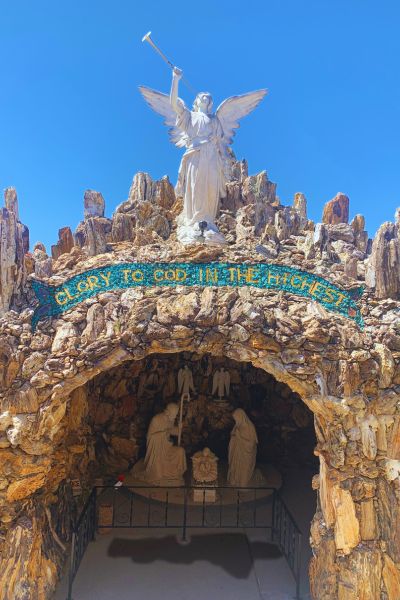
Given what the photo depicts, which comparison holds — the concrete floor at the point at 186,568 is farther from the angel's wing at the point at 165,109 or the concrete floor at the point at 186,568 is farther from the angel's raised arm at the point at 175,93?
the angel's raised arm at the point at 175,93

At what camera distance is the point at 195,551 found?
27.9ft

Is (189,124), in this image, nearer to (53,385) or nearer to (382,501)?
(53,385)

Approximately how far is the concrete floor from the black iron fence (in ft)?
0.61

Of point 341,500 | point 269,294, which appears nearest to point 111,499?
point 341,500

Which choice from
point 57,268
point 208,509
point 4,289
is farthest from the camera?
point 208,509

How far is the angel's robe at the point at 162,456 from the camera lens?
10656mm

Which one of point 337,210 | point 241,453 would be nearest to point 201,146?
point 337,210

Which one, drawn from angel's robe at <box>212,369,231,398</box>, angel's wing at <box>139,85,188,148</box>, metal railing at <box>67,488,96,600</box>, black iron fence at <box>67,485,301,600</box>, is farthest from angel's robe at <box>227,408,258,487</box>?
angel's wing at <box>139,85,188,148</box>

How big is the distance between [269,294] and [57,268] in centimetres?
380

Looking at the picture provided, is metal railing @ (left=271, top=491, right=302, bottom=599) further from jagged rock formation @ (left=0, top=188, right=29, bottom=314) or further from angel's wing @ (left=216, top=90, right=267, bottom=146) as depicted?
angel's wing @ (left=216, top=90, right=267, bottom=146)

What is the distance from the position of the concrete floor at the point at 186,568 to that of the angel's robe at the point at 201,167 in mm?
6010

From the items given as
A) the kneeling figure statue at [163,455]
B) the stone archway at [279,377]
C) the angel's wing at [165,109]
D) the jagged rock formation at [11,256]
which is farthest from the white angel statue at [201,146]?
the kneeling figure statue at [163,455]

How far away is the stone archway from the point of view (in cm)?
663

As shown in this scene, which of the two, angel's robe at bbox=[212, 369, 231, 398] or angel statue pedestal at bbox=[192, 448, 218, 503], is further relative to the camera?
angel's robe at bbox=[212, 369, 231, 398]
